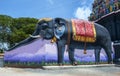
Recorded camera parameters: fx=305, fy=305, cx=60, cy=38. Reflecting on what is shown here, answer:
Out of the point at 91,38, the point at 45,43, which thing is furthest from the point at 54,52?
the point at 91,38

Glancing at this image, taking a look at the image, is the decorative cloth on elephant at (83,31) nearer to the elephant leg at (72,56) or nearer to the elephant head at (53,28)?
the elephant head at (53,28)

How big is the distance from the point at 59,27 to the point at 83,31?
2.10m

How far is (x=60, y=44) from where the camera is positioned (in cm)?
2328

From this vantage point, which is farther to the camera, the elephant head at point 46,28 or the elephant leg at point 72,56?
the elephant leg at point 72,56

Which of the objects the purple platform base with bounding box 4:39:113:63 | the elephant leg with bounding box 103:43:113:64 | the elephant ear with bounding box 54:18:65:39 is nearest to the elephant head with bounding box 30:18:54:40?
the elephant ear with bounding box 54:18:65:39

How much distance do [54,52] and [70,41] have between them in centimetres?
170

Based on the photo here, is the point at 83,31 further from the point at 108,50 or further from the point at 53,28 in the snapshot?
the point at 108,50

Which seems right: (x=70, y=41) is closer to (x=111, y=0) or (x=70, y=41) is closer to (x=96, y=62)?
(x=96, y=62)

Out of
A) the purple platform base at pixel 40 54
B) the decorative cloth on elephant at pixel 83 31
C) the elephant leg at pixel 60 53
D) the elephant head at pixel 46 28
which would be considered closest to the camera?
the elephant leg at pixel 60 53

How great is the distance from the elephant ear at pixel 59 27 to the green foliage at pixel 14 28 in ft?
104

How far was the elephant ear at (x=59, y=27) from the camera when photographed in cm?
2342

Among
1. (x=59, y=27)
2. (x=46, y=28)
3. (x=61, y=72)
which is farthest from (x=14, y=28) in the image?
(x=61, y=72)

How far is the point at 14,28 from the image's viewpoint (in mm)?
58500

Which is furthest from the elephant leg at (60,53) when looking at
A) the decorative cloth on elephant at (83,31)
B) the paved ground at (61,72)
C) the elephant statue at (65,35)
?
the paved ground at (61,72)
